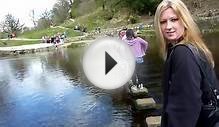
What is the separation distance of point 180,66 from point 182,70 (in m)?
0.03

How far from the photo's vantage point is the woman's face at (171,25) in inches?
113

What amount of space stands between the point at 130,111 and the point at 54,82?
24.0 feet

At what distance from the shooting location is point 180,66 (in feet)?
8.80

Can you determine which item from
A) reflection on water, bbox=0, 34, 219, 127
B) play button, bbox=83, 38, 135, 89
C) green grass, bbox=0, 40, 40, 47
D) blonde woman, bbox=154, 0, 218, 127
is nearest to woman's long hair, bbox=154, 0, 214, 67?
blonde woman, bbox=154, 0, 218, 127

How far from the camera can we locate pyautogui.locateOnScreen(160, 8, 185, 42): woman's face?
9.39 ft

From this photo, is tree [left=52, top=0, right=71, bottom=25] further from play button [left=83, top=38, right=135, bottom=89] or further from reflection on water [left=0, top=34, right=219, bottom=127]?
play button [left=83, top=38, right=135, bottom=89]

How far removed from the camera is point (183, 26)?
285 cm

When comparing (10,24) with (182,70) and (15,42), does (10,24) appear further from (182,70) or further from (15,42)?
(182,70)

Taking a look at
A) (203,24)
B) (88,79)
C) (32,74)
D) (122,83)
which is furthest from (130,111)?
(203,24)

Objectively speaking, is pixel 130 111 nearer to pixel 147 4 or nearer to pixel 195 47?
pixel 195 47

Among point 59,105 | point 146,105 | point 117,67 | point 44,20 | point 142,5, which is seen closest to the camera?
point 146,105

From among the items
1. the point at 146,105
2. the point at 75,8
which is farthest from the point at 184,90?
the point at 75,8

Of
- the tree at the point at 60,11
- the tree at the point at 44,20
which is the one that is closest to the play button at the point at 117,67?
the tree at the point at 60,11

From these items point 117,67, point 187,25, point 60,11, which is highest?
point 187,25
